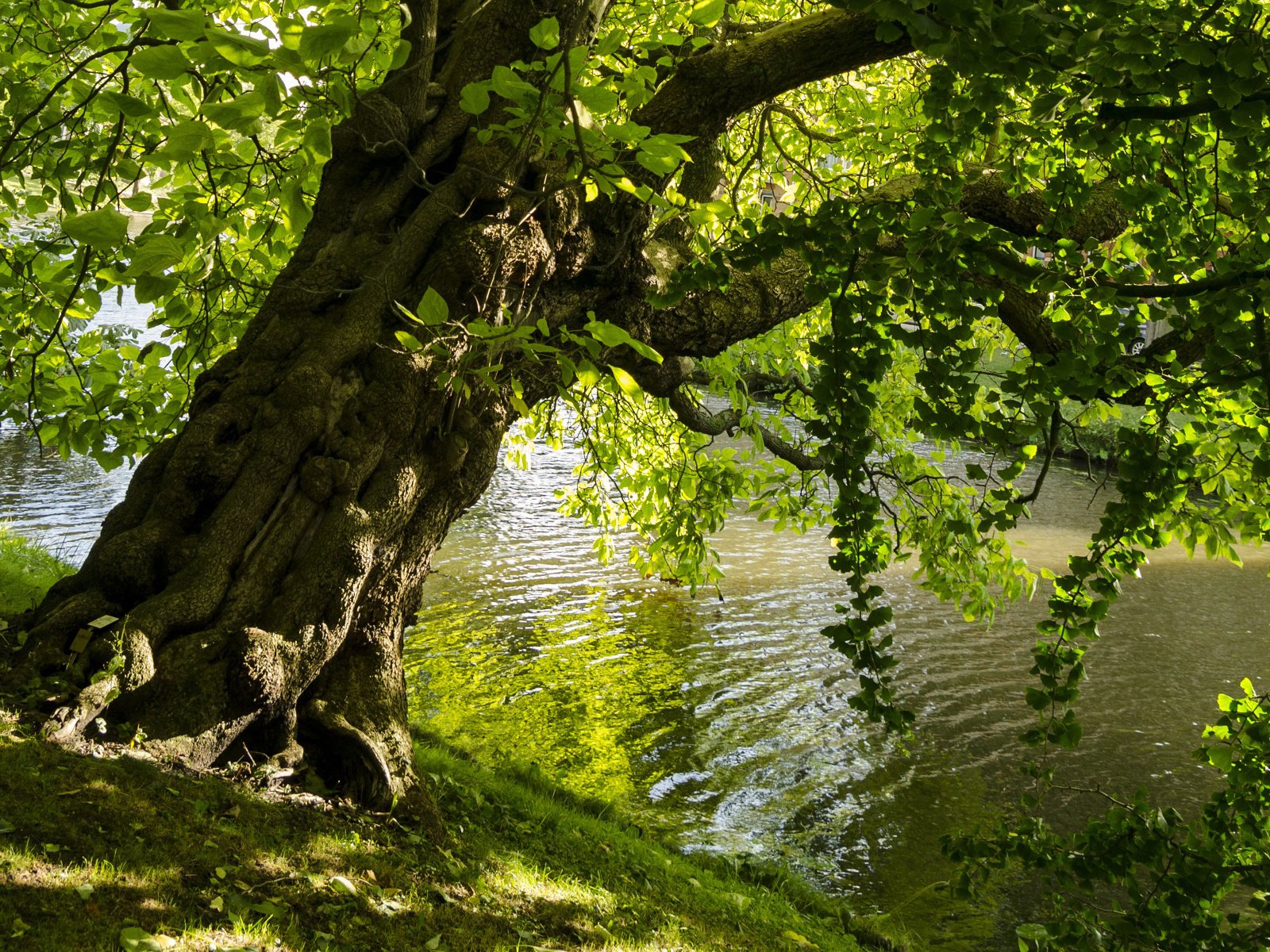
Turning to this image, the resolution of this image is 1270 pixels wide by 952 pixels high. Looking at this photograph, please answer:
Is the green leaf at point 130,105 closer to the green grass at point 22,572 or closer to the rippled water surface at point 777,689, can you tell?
the green grass at point 22,572

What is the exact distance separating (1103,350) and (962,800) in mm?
8307

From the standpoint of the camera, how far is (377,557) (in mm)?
4223

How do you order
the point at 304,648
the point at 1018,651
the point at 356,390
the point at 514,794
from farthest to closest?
the point at 1018,651
the point at 514,794
the point at 356,390
the point at 304,648

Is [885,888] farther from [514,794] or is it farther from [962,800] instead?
[514,794]

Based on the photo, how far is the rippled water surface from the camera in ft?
28.3

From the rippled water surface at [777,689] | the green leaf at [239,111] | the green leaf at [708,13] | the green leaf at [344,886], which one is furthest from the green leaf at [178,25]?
the rippled water surface at [777,689]

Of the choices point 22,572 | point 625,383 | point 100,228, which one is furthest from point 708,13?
point 22,572

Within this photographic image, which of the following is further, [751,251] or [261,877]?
[261,877]

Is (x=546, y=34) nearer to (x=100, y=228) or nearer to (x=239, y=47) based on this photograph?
(x=239, y=47)

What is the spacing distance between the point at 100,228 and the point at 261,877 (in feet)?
7.22

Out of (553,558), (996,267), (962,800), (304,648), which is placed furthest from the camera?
(553,558)

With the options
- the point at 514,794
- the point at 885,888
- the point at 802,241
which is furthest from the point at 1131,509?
the point at 885,888

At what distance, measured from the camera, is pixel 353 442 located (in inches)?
163

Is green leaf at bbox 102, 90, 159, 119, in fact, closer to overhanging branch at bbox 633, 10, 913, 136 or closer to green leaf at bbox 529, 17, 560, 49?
green leaf at bbox 529, 17, 560, 49
